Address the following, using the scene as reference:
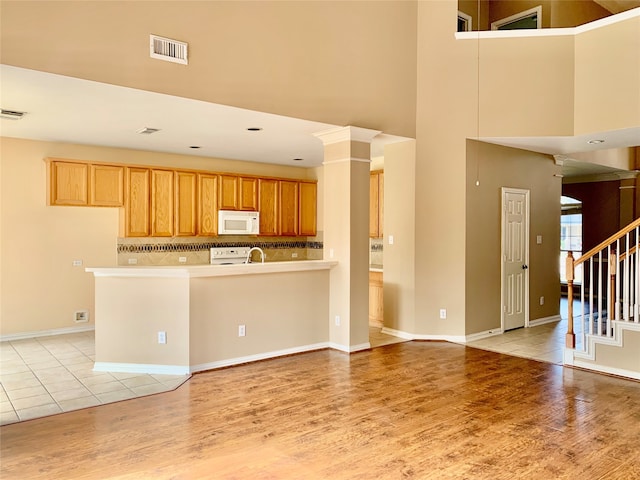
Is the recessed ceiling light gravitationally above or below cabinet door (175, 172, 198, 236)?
above

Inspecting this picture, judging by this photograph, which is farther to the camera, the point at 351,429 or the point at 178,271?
the point at 178,271

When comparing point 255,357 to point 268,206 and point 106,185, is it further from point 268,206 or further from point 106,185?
point 268,206

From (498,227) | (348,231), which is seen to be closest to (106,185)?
(348,231)

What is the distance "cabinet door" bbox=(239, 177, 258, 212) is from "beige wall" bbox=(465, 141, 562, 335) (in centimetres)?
350

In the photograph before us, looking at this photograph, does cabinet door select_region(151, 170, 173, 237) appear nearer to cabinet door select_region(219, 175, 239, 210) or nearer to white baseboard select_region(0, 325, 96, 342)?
cabinet door select_region(219, 175, 239, 210)

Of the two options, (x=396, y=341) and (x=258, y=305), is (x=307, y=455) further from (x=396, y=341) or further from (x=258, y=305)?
(x=396, y=341)

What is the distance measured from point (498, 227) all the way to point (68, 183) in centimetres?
580

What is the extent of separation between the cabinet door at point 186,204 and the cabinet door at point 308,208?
205cm

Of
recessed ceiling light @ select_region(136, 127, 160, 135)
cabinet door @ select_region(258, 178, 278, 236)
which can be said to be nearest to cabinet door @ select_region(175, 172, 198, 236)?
cabinet door @ select_region(258, 178, 278, 236)

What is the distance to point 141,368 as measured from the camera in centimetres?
470

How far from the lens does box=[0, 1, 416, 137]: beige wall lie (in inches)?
141

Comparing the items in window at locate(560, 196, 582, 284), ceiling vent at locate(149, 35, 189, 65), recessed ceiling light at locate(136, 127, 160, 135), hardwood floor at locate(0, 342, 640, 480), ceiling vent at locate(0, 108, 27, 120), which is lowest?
hardwood floor at locate(0, 342, 640, 480)

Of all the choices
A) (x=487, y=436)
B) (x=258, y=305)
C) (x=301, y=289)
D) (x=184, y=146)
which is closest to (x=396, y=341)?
(x=301, y=289)

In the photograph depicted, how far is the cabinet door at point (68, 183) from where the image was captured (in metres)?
6.14
